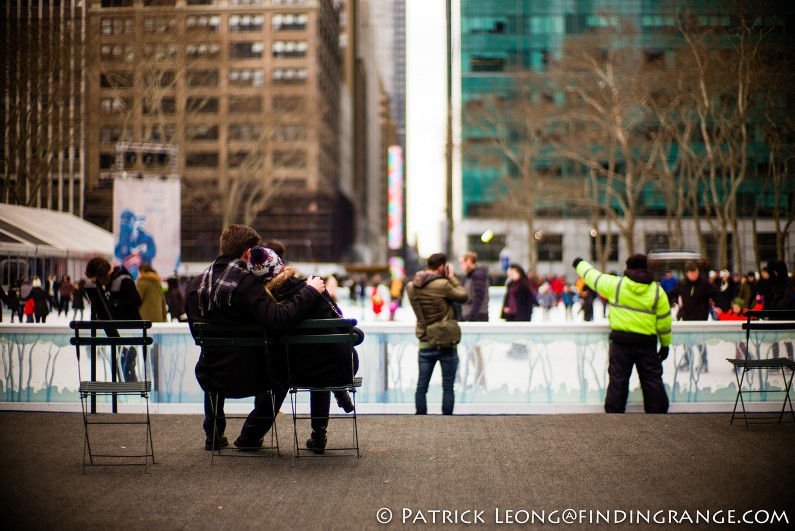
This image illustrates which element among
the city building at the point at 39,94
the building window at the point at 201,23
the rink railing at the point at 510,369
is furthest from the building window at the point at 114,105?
the rink railing at the point at 510,369

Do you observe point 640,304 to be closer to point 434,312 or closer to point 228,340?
point 434,312

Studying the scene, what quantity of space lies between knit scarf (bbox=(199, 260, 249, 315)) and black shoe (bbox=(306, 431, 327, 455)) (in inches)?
47.0

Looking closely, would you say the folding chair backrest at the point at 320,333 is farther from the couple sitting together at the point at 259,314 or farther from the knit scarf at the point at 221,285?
the knit scarf at the point at 221,285

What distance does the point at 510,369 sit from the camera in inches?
364

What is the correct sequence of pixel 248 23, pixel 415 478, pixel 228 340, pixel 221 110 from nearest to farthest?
pixel 415 478
pixel 228 340
pixel 221 110
pixel 248 23

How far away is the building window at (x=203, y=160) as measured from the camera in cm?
5169

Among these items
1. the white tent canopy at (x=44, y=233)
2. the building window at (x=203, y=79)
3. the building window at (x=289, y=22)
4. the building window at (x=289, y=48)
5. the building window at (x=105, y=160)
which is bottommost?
the white tent canopy at (x=44, y=233)

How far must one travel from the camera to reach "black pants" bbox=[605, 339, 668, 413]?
8.50 m

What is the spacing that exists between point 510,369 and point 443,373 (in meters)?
0.94

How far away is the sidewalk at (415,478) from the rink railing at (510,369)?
161 centimetres

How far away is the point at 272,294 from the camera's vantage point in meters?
5.85

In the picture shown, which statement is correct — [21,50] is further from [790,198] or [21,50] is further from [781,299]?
[790,198]

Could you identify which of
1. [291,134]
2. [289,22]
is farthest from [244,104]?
[289,22]

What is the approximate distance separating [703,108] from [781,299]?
20882 mm
